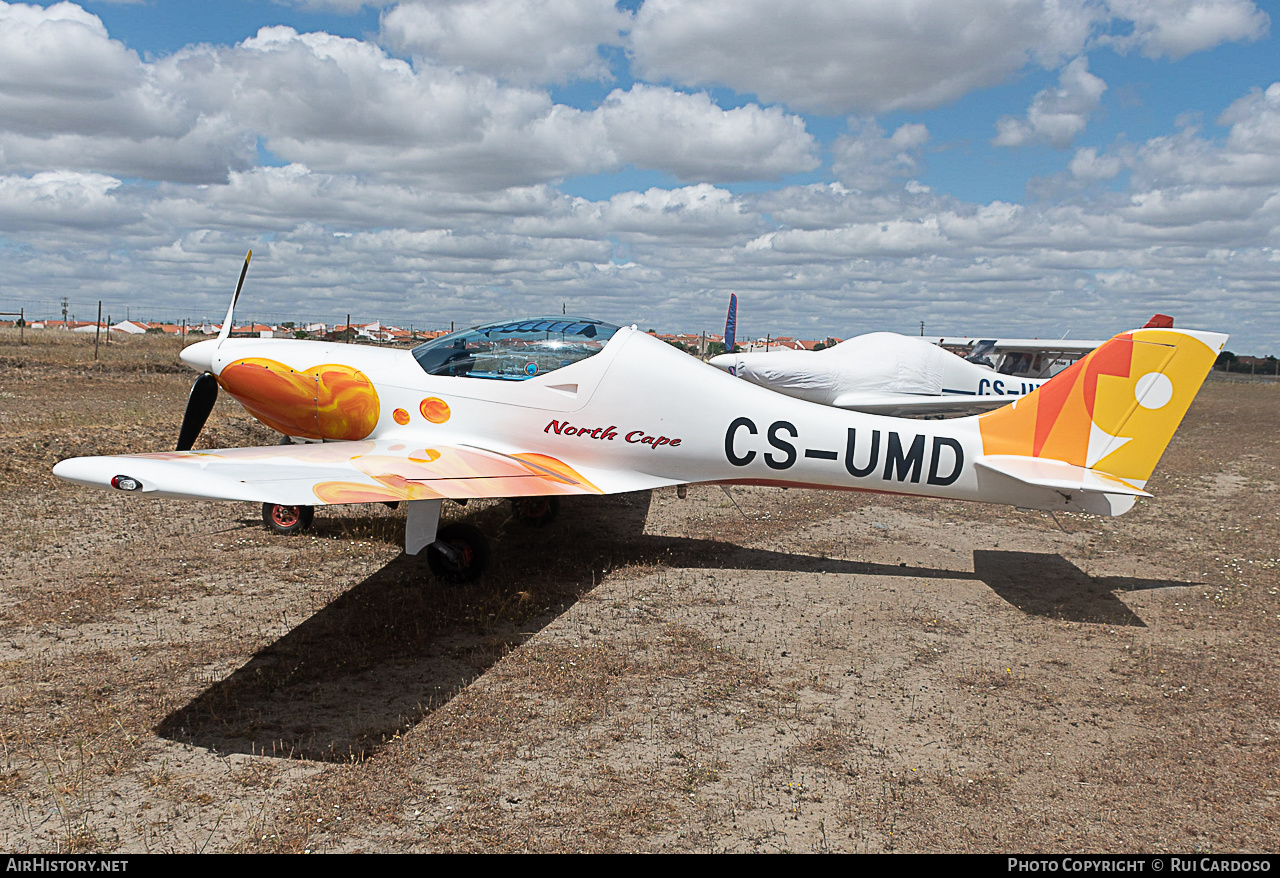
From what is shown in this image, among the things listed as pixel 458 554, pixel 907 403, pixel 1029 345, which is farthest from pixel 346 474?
pixel 1029 345

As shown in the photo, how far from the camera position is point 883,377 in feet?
67.0

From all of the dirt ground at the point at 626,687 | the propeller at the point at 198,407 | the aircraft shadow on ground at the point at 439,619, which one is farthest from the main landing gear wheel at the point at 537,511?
the propeller at the point at 198,407

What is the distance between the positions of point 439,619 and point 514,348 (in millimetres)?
2891

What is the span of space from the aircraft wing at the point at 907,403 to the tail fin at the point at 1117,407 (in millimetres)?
12442

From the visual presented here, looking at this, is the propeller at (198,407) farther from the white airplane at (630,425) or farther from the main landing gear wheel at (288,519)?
the main landing gear wheel at (288,519)

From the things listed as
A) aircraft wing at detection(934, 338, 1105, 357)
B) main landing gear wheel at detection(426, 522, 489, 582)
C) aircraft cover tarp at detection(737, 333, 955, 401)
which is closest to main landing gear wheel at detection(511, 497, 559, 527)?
main landing gear wheel at detection(426, 522, 489, 582)

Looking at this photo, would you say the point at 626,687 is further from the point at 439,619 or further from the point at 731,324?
the point at 731,324

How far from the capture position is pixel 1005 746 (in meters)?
4.57

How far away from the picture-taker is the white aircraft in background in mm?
20016

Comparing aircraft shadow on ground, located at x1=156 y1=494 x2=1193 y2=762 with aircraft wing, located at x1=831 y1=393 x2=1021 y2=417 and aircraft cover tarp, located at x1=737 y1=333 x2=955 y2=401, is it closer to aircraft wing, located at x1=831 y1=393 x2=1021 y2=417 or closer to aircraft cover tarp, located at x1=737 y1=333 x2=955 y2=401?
aircraft wing, located at x1=831 y1=393 x2=1021 y2=417

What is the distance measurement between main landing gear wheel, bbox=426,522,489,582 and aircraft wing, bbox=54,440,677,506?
682 mm

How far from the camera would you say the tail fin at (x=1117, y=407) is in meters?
6.82

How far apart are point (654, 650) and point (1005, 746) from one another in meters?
2.41
